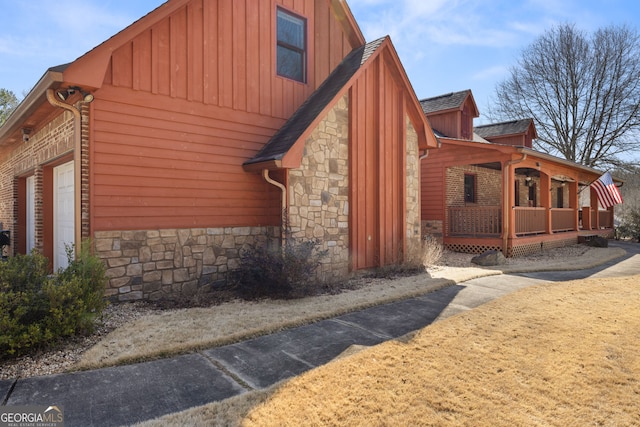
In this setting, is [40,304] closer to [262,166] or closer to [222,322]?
[222,322]

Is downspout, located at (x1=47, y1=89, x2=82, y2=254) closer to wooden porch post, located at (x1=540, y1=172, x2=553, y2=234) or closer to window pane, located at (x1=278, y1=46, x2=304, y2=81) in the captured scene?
window pane, located at (x1=278, y1=46, x2=304, y2=81)

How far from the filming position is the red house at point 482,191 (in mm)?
12781

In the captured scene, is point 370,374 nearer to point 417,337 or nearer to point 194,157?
point 417,337

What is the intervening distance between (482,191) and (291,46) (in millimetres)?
11157

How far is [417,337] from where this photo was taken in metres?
4.65

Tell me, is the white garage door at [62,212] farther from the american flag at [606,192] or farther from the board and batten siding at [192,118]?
the american flag at [606,192]

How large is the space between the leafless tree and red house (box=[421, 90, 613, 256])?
37.8ft

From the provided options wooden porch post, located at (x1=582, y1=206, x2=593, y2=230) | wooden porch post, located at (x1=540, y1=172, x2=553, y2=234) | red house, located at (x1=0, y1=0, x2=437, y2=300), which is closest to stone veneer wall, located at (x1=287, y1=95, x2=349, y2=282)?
red house, located at (x1=0, y1=0, x2=437, y2=300)

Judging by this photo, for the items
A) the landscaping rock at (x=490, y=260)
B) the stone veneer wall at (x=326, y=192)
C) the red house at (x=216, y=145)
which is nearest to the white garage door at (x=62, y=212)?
the red house at (x=216, y=145)

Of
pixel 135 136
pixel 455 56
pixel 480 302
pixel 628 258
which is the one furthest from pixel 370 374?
pixel 628 258

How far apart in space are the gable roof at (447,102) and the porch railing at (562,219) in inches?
220

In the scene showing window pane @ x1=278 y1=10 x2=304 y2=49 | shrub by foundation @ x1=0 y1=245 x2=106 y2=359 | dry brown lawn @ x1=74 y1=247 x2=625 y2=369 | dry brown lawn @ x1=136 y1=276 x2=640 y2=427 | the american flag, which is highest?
window pane @ x1=278 y1=10 x2=304 y2=49

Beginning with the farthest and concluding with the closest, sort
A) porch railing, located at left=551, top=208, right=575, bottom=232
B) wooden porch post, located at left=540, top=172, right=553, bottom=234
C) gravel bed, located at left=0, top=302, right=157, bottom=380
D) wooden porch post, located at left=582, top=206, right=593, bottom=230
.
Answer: wooden porch post, located at left=582, top=206, right=593, bottom=230
porch railing, located at left=551, top=208, right=575, bottom=232
wooden porch post, located at left=540, top=172, right=553, bottom=234
gravel bed, located at left=0, top=302, right=157, bottom=380

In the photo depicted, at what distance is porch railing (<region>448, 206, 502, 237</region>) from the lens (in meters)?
13.3
